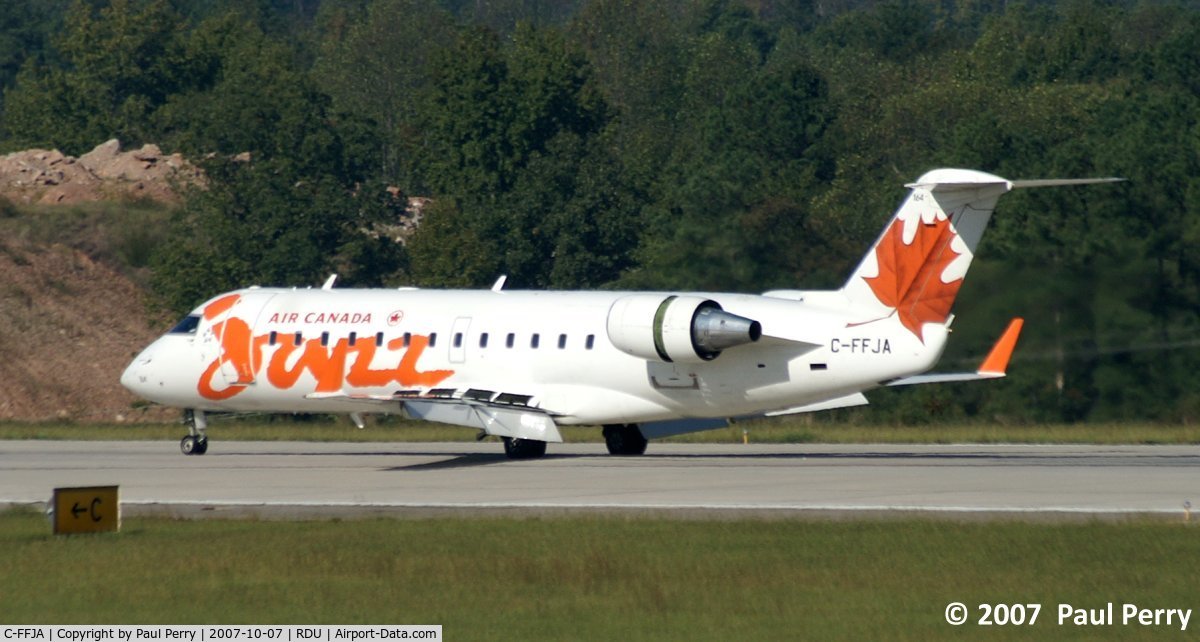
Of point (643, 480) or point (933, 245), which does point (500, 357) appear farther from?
point (933, 245)

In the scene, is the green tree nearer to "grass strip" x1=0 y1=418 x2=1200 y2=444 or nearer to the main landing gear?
"grass strip" x1=0 y1=418 x2=1200 y2=444

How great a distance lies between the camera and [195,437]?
1578 inches

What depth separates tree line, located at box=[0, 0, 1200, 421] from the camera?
47844 mm

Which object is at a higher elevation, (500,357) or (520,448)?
(500,357)

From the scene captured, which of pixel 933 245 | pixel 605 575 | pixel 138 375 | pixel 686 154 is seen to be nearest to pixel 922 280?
pixel 933 245

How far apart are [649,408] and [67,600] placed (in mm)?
19103

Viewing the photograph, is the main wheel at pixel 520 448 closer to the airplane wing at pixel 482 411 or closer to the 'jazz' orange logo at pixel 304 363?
the airplane wing at pixel 482 411

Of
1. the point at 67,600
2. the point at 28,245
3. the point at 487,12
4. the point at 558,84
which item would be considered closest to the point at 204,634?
the point at 67,600

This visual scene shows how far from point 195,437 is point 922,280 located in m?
16.2

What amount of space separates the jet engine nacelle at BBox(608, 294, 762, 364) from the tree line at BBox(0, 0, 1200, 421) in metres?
11.9

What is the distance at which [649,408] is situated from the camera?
35969mm

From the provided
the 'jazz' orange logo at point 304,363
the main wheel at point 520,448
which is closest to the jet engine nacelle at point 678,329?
the main wheel at point 520,448

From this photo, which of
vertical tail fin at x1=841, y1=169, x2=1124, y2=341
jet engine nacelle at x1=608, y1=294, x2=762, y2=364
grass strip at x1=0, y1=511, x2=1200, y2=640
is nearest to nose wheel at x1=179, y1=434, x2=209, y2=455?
jet engine nacelle at x1=608, y1=294, x2=762, y2=364

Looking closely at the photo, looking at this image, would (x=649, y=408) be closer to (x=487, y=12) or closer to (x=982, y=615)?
(x=982, y=615)
